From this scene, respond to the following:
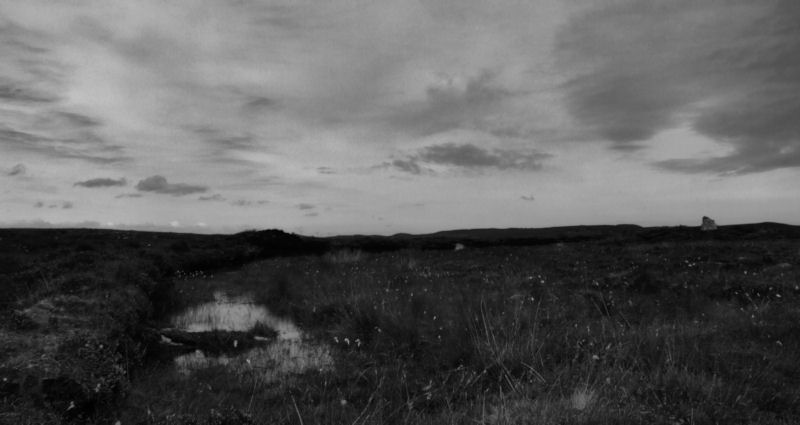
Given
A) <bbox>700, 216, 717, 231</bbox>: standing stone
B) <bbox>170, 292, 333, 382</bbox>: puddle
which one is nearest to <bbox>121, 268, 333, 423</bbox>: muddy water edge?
<bbox>170, 292, 333, 382</bbox>: puddle

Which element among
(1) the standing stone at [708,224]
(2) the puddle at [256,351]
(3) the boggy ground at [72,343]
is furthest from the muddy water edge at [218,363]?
(1) the standing stone at [708,224]

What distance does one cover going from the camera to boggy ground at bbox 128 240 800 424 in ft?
14.8

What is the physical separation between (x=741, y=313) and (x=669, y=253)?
942cm

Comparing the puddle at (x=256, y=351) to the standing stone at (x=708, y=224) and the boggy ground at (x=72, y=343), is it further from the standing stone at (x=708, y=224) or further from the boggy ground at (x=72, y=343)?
the standing stone at (x=708, y=224)

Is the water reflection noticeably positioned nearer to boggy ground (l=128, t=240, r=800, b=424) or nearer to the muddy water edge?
the muddy water edge

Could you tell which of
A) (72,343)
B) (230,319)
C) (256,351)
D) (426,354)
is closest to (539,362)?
(426,354)

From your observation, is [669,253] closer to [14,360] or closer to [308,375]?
[308,375]

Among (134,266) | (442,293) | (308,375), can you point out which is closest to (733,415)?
(308,375)

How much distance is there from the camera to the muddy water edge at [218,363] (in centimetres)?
502

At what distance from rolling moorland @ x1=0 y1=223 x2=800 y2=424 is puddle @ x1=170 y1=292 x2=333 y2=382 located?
0.06m

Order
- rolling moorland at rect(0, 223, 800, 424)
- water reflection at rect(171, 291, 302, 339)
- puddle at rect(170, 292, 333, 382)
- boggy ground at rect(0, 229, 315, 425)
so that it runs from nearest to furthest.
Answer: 1. boggy ground at rect(0, 229, 315, 425)
2. rolling moorland at rect(0, 223, 800, 424)
3. puddle at rect(170, 292, 333, 382)
4. water reflection at rect(171, 291, 302, 339)

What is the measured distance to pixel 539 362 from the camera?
19.1 feet

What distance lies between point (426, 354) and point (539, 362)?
1.61 m

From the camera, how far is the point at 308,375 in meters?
6.29
